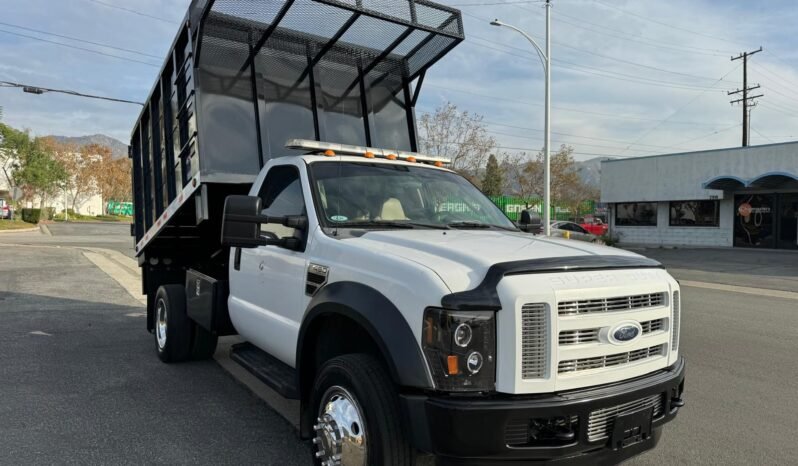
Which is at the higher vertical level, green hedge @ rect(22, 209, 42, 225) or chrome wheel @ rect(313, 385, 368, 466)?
green hedge @ rect(22, 209, 42, 225)

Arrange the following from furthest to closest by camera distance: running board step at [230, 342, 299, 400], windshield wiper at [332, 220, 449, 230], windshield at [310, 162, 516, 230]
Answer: windshield at [310, 162, 516, 230] < windshield wiper at [332, 220, 449, 230] < running board step at [230, 342, 299, 400]

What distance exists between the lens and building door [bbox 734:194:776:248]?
27047 mm

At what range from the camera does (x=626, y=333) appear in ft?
9.05

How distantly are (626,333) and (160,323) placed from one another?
528cm

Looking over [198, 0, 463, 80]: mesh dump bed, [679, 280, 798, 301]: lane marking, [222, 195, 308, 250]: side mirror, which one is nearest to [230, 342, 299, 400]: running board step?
[222, 195, 308, 250]: side mirror

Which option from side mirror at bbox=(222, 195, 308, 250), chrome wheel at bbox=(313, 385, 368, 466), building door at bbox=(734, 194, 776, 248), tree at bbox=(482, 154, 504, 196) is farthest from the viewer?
tree at bbox=(482, 154, 504, 196)

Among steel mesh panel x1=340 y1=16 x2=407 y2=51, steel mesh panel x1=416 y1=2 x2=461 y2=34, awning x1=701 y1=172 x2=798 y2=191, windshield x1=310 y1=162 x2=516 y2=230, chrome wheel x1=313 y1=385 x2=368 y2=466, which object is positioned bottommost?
chrome wheel x1=313 y1=385 x2=368 y2=466

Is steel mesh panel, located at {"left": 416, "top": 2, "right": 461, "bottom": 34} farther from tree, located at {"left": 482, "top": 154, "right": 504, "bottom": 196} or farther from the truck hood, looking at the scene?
tree, located at {"left": 482, "top": 154, "right": 504, "bottom": 196}

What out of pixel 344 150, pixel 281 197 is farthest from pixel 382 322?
pixel 344 150

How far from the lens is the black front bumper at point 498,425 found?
241 cm

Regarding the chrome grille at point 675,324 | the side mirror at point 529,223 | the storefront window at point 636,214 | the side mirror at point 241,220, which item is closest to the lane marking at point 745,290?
the side mirror at point 529,223

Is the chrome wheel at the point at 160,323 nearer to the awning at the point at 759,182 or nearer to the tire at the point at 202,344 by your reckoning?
the tire at the point at 202,344

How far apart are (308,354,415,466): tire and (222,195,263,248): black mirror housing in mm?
920

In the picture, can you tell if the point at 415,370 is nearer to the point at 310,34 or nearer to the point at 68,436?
the point at 68,436
